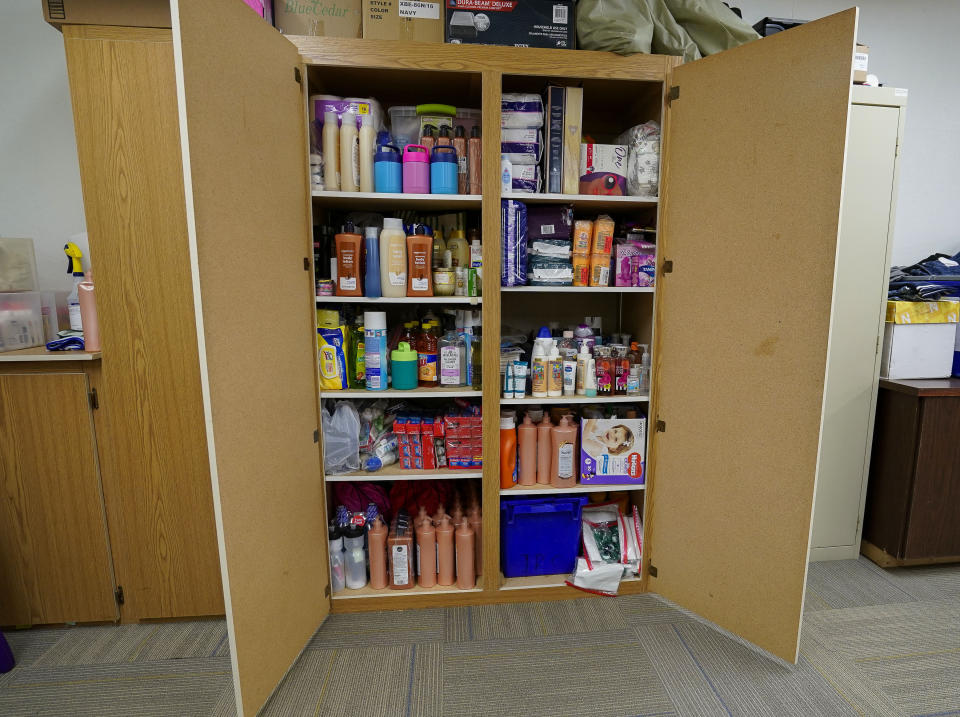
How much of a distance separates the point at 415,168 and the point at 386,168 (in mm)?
107

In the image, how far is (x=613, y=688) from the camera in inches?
60.5

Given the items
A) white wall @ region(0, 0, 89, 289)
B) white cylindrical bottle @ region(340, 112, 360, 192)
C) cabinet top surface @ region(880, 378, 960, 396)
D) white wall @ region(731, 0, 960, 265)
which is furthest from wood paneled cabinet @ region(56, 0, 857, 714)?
white wall @ region(731, 0, 960, 265)

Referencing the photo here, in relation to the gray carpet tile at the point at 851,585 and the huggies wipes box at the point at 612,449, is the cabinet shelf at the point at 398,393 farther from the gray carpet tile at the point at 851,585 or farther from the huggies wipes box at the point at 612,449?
the gray carpet tile at the point at 851,585

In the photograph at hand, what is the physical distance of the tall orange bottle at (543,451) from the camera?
6.35ft

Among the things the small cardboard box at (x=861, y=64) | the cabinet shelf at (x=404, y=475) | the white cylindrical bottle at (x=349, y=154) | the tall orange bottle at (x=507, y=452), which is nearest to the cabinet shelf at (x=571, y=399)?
the tall orange bottle at (x=507, y=452)

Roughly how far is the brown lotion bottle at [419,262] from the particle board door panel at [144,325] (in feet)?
2.58

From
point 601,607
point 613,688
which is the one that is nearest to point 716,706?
point 613,688

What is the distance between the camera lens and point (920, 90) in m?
2.47

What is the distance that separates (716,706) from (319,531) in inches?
59.3

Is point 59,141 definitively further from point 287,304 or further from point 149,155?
point 287,304

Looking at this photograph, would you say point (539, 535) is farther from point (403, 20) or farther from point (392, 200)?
point (403, 20)

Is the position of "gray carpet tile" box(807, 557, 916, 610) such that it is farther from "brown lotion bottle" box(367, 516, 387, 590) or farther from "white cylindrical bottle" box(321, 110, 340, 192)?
"white cylindrical bottle" box(321, 110, 340, 192)

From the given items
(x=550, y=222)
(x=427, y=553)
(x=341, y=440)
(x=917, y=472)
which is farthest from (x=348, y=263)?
(x=917, y=472)

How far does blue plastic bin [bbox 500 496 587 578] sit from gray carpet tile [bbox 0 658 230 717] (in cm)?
114
